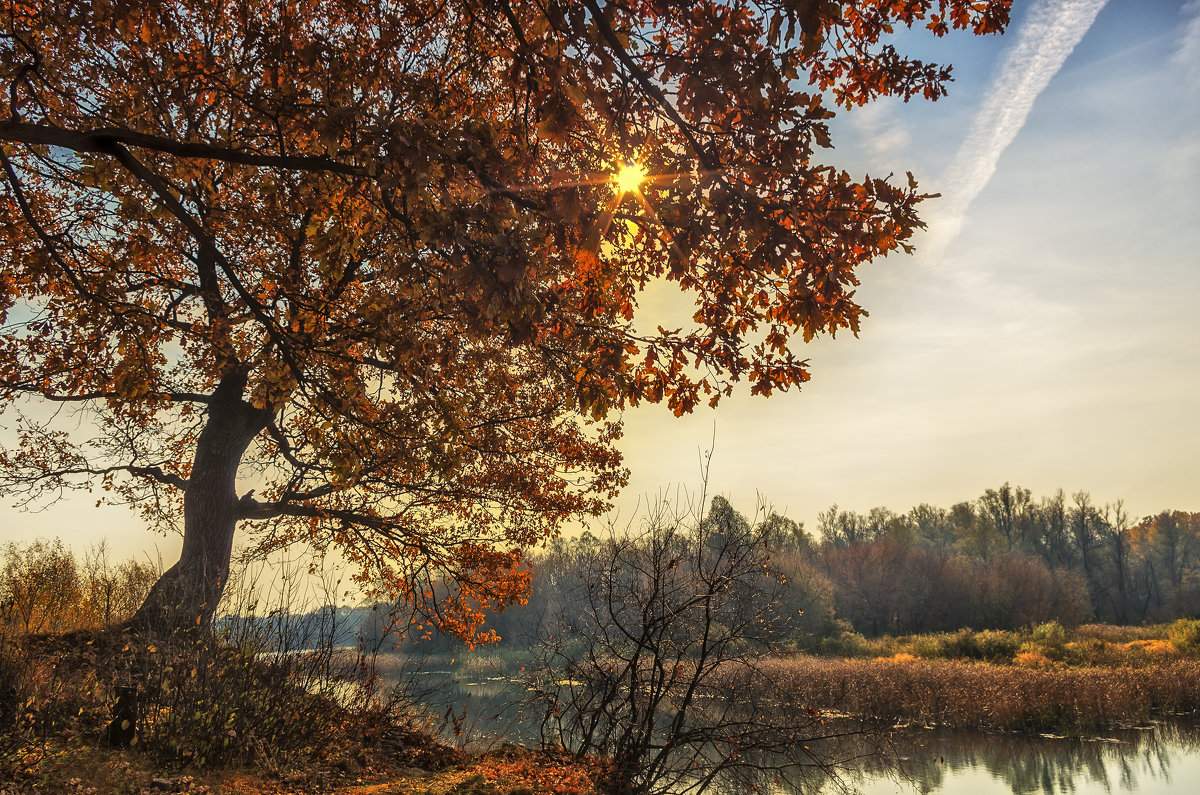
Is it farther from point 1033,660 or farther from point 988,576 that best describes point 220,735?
point 988,576

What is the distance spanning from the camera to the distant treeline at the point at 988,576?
4219 centimetres

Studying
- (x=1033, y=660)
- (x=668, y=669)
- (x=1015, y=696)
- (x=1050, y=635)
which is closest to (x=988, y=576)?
(x=1050, y=635)

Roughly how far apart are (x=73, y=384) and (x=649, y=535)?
7959mm

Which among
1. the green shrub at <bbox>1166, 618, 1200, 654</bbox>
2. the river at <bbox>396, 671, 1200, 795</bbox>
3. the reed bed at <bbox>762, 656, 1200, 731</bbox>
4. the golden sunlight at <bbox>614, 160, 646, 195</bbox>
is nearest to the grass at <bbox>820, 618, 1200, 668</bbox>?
the green shrub at <bbox>1166, 618, 1200, 654</bbox>

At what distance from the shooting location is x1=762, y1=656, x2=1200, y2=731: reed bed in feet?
61.0

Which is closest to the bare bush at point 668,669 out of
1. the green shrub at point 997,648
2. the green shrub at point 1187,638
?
the green shrub at point 997,648

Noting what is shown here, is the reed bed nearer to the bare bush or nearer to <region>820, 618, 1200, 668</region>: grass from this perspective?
<region>820, 618, 1200, 668</region>: grass

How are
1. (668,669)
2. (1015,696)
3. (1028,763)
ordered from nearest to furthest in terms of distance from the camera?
(668,669) → (1028,763) → (1015,696)

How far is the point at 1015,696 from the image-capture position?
18.8 metres

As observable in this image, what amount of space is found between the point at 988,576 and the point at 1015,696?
3274 cm

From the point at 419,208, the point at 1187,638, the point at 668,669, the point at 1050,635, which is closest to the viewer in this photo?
the point at 419,208

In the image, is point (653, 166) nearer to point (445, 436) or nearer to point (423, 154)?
point (423, 154)

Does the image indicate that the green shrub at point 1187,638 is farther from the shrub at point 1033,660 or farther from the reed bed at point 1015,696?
the reed bed at point 1015,696

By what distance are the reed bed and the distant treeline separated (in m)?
8.90
